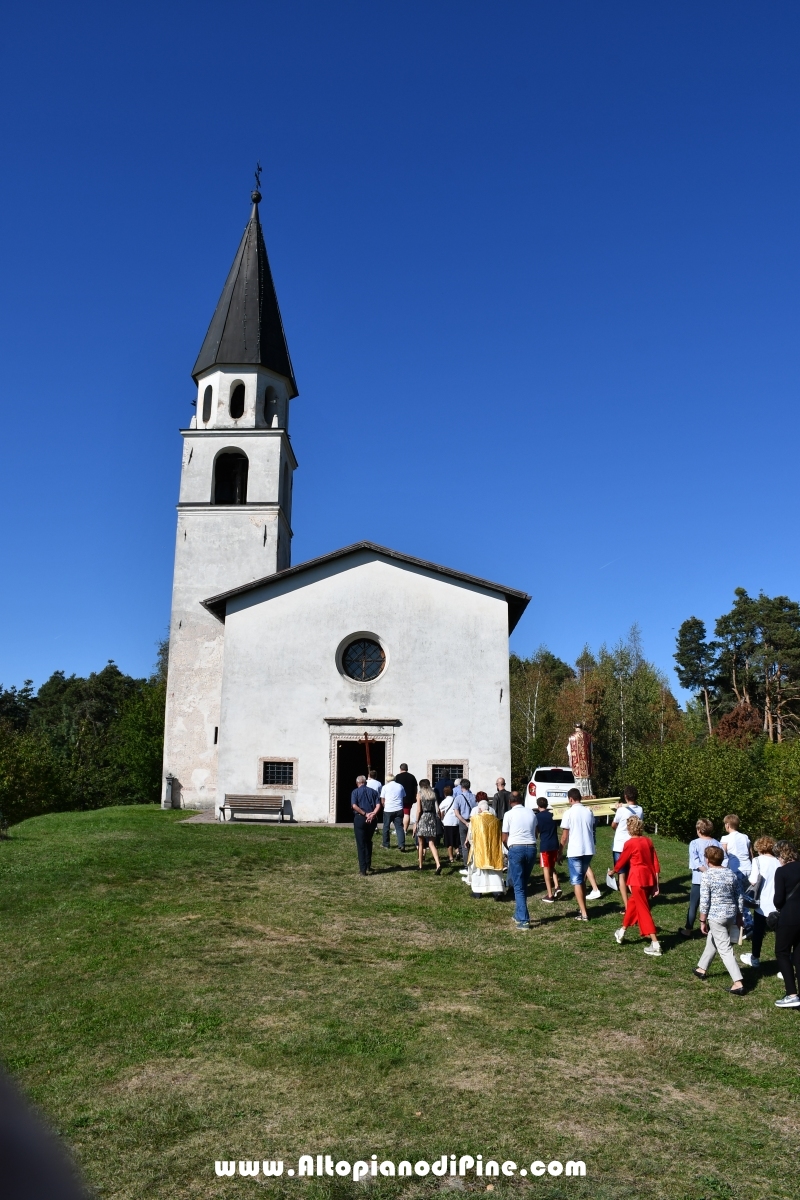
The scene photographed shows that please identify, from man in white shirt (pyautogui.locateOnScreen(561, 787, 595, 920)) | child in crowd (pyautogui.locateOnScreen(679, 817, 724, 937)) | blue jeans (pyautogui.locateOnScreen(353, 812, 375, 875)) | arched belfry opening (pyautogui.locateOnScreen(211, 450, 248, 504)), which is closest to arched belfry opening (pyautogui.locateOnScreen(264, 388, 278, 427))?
arched belfry opening (pyautogui.locateOnScreen(211, 450, 248, 504))

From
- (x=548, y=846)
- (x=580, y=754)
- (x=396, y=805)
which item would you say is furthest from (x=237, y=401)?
(x=548, y=846)

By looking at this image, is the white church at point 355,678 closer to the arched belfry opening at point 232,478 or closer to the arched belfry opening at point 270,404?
the arched belfry opening at point 232,478

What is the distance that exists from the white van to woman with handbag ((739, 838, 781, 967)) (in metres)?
10.0

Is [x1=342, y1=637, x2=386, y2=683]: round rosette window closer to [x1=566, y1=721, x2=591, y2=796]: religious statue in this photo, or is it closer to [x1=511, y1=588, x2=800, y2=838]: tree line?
[x1=566, y1=721, x2=591, y2=796]: religious statue

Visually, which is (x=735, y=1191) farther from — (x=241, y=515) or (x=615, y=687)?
(x=615, y=687)

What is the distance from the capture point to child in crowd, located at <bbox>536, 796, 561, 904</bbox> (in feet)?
47.2

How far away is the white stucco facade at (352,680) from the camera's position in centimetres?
2562

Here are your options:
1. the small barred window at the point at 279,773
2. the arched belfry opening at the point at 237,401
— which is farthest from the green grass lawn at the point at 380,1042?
the arched belfry opening at the point at 237,401

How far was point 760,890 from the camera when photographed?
10.7 metres

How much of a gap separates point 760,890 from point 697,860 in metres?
1.52

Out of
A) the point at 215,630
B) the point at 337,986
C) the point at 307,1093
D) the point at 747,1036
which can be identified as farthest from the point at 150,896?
the point at 215,630

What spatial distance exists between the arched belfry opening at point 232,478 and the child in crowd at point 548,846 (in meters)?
21.5

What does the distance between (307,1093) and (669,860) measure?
13.9 metres

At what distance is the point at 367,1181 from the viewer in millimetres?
5648
